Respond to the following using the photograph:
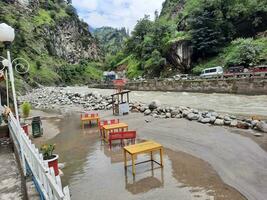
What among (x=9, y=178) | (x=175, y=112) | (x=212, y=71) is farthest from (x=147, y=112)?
(x=212, y=71)

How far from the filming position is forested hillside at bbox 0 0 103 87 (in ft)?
216

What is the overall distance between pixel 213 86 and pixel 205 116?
19103 mm

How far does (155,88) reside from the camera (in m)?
42.9

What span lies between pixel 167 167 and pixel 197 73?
36981mm

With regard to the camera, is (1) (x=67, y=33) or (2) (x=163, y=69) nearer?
(2) (x=163, y=69)

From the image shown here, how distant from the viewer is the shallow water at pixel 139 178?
6297 millimetres

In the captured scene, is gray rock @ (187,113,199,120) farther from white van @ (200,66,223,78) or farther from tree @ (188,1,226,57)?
tree @ (188,1,226,57)

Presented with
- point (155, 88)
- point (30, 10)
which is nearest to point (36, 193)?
point (155, 88)

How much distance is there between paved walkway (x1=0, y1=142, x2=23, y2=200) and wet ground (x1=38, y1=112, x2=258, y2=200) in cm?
152

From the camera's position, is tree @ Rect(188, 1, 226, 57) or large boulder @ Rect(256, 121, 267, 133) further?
tree @ Rect(188, 1, 226, 57)

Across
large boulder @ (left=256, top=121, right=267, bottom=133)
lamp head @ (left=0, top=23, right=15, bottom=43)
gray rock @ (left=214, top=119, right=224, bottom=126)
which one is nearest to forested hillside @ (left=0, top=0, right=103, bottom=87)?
gray rock @ (left=214, top=119, right=224, bottom=126)

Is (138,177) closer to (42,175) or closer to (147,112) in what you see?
(42,175)

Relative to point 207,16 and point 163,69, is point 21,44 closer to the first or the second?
point 163,69

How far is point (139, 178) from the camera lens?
7.32 metres
